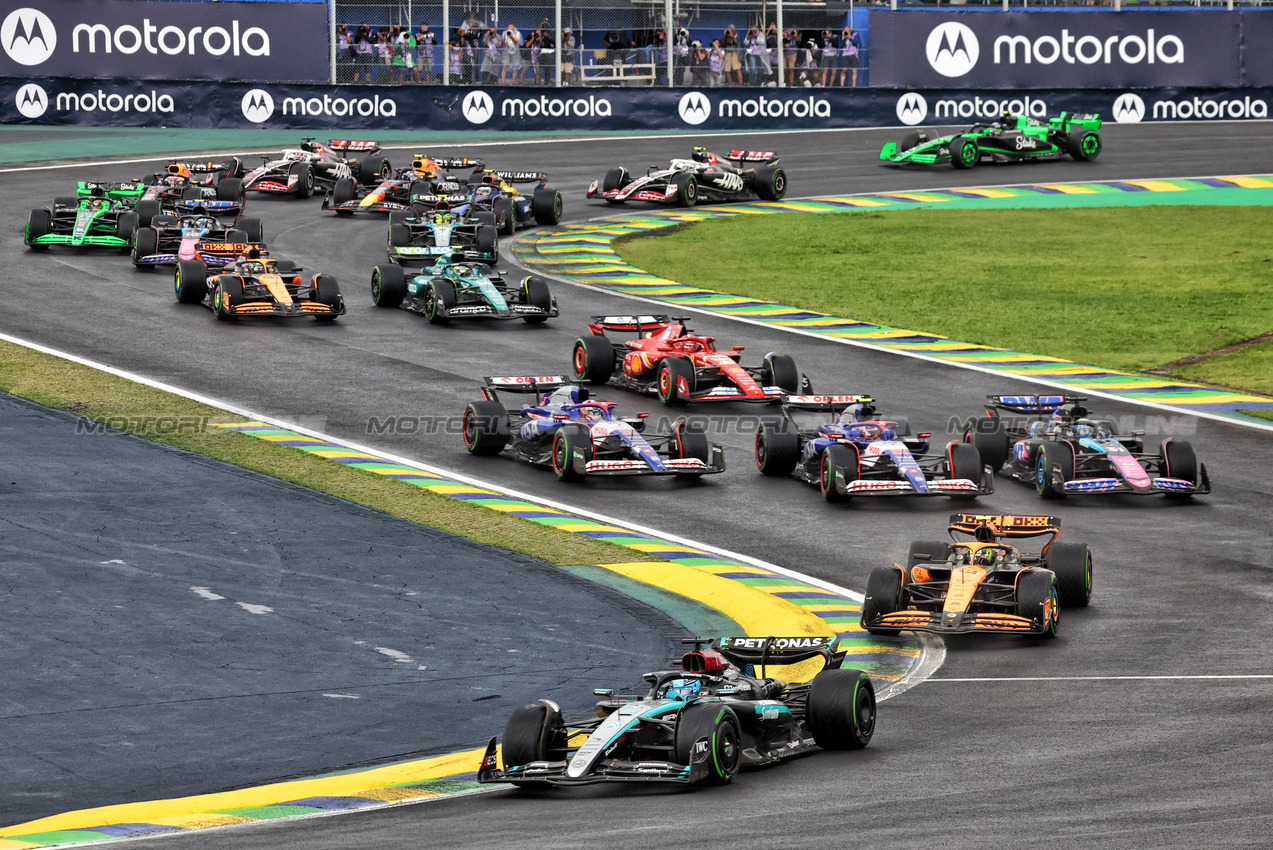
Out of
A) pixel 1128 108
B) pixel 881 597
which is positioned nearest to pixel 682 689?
pixel 881 597

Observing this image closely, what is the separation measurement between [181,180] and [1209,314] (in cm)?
2331

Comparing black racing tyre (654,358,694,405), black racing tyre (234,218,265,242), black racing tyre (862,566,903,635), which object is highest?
black racing tyre (234,218,265,242)

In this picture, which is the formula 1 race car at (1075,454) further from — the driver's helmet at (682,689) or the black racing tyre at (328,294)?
the black racing tyre at (328,294)

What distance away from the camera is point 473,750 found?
14688 millimetres

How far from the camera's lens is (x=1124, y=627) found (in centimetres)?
1778

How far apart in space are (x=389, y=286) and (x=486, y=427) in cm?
1005

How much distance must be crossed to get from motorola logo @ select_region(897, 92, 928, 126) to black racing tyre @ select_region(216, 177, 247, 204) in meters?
22.8

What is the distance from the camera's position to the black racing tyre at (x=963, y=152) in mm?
51562

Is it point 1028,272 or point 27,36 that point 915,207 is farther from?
point 27,36

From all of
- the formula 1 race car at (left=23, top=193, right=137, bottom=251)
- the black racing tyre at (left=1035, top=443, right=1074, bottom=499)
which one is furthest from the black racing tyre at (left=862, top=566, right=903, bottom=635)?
the formula 1 race car at (left=23, top=193, right=137, bottom=251)

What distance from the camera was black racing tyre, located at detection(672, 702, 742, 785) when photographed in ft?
42.3

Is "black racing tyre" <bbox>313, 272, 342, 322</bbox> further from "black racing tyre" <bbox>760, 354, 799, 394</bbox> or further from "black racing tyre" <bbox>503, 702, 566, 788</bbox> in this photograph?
"black racing tyre" <bbox>503, 702, 566, 788</bbox>

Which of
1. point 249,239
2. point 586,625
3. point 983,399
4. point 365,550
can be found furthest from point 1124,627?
point 249,239

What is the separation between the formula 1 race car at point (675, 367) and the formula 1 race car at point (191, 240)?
9735 millimetres
